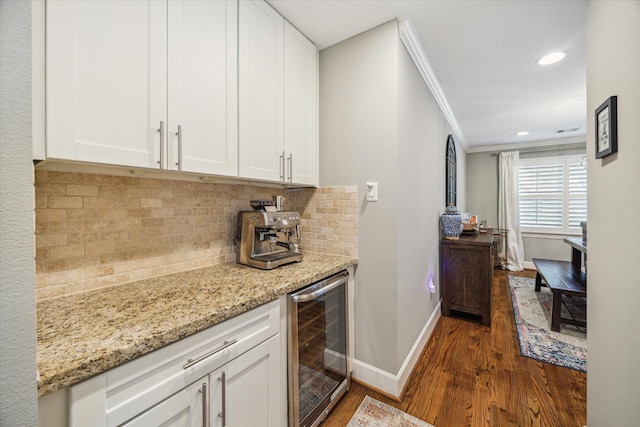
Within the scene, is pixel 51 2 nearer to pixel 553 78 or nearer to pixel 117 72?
pixel 117 72

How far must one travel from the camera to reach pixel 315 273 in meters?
1.41

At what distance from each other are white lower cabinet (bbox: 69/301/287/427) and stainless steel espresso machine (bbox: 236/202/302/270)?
1.26ft

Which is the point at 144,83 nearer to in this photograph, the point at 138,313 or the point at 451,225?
the point at 138,313

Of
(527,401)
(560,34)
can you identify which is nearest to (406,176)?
(560,34)

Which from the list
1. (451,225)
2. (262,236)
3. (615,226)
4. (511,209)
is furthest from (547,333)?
(511,209)

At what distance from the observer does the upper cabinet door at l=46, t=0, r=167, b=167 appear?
816mm

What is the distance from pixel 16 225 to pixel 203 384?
2.37ft

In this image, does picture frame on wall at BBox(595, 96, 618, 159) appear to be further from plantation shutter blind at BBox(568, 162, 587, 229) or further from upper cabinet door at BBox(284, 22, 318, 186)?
plantation shutter blind at BBox(568, 162, 587, 229)

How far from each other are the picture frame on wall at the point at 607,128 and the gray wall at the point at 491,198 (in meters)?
4.82

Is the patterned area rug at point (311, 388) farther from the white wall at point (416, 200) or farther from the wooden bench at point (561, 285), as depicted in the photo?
the wooden bench at point (561, 285)

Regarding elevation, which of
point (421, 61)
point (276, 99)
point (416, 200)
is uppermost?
point (421, 61)

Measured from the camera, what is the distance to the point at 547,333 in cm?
246

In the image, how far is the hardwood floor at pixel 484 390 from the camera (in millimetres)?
1497

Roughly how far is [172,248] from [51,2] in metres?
1.05
